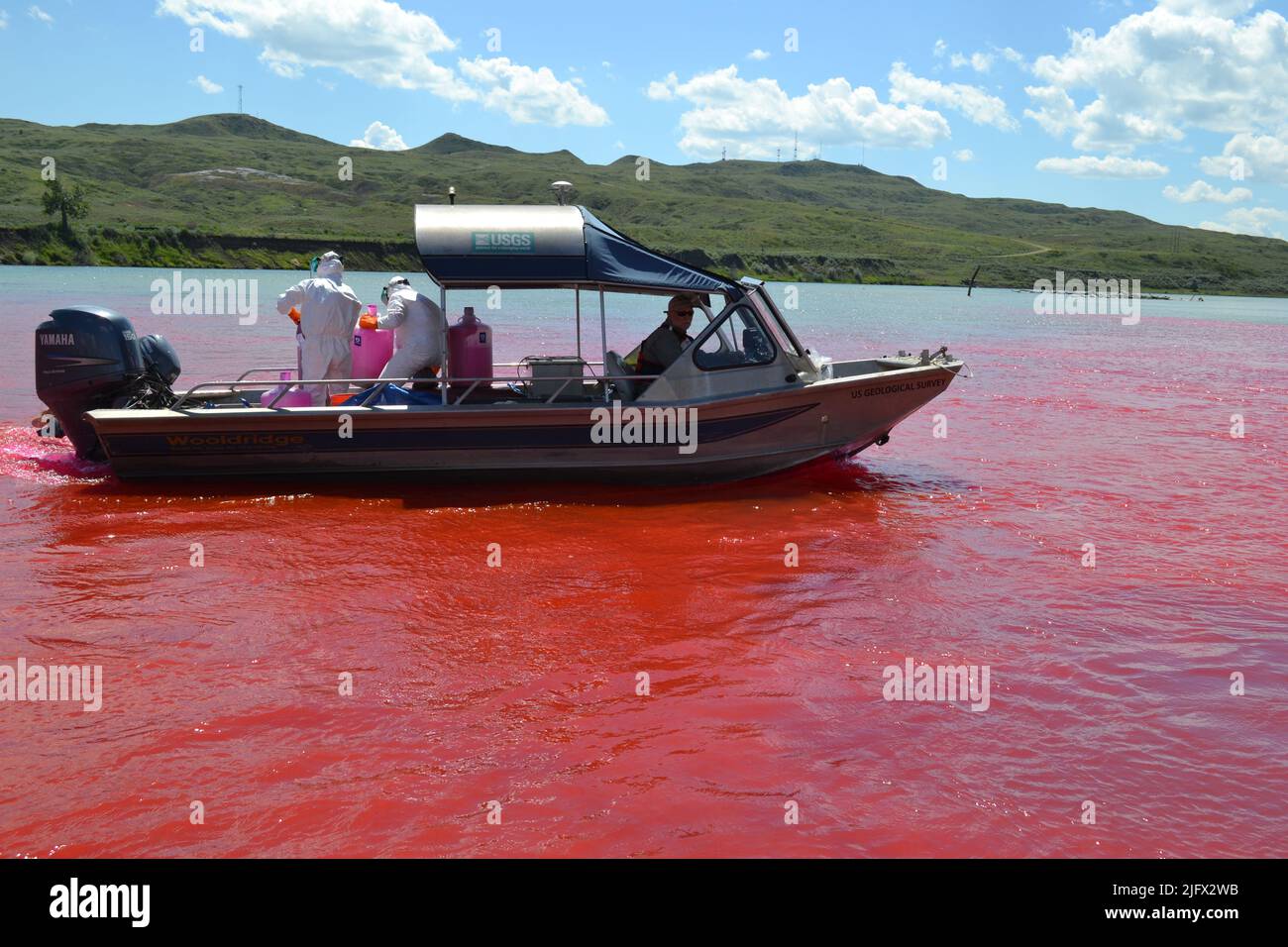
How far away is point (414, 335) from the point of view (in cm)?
1109

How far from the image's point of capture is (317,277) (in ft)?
36.6

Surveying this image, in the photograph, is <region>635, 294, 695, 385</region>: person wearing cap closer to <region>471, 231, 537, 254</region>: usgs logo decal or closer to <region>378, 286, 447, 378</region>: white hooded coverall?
<region>471, 231, 537, 254</region>: usgs logo decal

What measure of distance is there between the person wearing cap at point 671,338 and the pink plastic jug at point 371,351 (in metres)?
2.83

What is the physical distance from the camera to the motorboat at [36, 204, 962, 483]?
10812 mm

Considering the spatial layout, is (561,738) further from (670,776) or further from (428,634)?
(428,634)

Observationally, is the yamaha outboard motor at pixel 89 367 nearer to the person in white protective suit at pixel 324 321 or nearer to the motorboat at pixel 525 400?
the motorboat at pixel 525 400

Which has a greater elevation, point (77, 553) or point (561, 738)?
point (77, 553)

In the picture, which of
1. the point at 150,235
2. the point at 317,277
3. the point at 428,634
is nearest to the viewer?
the point at 428,634

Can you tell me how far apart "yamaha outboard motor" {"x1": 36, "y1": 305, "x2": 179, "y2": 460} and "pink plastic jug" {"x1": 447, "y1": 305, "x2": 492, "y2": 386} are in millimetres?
3139

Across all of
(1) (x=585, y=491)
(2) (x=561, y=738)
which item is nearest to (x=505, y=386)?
(1) (x=585, y=491)

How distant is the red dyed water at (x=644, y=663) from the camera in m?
5.27

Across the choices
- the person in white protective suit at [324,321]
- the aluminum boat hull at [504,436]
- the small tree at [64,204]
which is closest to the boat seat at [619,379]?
the aluminum boat hull at [504,436]

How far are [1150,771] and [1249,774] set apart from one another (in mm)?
580
